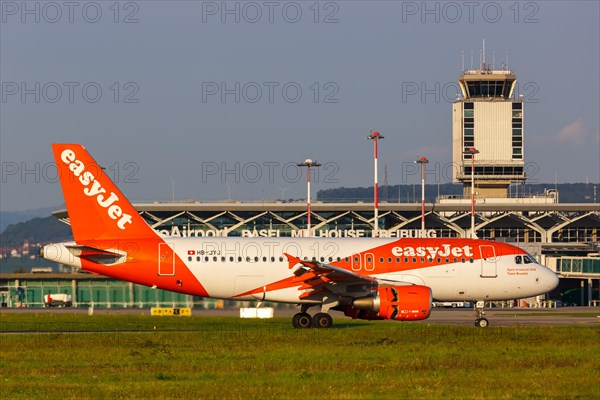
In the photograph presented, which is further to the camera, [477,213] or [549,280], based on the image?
[477,213]

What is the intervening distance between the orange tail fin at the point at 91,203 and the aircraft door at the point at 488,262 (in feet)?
46.7

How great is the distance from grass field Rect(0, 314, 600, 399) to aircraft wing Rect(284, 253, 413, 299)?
2.01 metres

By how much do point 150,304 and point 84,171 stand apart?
174 ft

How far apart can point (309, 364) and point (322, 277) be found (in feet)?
47.7

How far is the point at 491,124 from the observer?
144 m

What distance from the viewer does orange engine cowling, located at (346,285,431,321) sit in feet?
141

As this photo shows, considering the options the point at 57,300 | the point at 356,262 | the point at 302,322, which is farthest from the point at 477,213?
the point at 302,322

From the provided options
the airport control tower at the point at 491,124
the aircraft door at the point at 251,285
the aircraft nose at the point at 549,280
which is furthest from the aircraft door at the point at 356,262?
the airport control tower at the point at 491,124

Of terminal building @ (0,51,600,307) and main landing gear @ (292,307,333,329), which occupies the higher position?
terminal building @ (0,51,600,307)

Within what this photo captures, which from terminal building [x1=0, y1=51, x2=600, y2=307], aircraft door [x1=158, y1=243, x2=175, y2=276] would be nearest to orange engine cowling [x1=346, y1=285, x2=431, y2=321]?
aircraft door [x1=158, y1=243, x2=175, y2=276]

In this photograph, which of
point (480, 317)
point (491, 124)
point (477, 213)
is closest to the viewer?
point (480, 317)

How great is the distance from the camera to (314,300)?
4534cm

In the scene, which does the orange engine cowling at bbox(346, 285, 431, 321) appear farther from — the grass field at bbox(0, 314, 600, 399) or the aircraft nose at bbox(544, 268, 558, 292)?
the aircraft nose at bbox(544, 268, 558, 292)

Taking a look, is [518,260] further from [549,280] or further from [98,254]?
[98,254]
